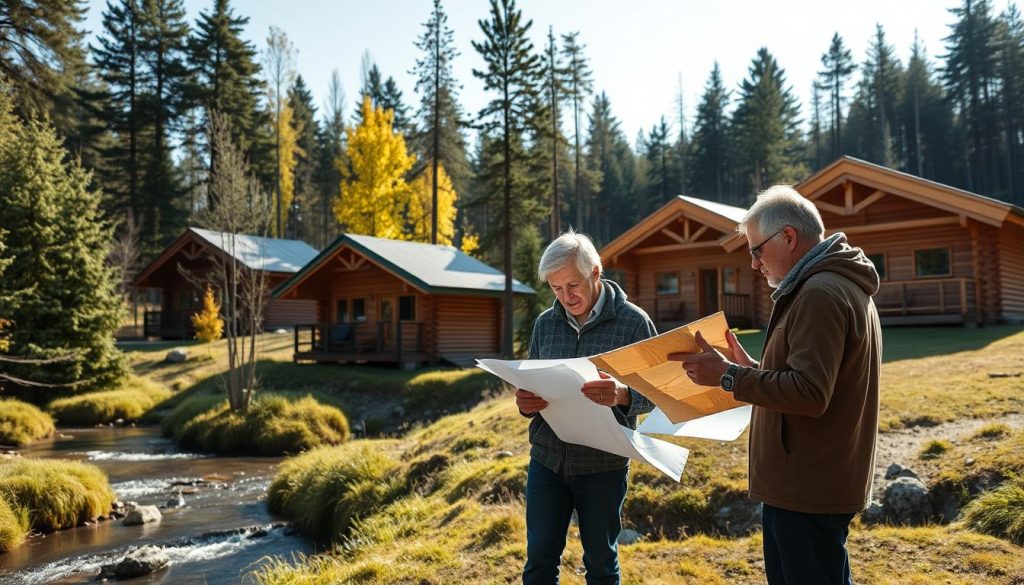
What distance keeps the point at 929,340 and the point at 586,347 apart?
15.1 metres

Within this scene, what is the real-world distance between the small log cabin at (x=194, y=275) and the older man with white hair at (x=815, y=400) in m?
28.8

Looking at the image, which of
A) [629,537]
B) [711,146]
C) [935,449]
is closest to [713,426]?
[629,537]

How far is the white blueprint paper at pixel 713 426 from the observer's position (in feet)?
9.76

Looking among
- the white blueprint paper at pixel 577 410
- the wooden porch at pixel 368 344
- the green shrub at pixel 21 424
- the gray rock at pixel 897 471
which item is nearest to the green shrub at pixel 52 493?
the green shrub at pixel 21 424

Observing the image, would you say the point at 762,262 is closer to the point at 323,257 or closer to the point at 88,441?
the point at 88,441

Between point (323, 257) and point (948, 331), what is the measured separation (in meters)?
17.8

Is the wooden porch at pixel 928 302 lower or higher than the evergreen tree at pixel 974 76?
lower

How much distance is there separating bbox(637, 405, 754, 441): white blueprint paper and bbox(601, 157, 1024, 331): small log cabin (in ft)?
54.7

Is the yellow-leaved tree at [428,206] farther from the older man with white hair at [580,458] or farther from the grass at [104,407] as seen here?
the older man with white hair at [580,458]

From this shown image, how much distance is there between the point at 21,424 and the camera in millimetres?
14586

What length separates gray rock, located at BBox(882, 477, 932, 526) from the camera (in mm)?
5238

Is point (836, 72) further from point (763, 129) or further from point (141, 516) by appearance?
point (141, 516)

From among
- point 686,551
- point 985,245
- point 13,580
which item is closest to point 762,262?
point 686,551

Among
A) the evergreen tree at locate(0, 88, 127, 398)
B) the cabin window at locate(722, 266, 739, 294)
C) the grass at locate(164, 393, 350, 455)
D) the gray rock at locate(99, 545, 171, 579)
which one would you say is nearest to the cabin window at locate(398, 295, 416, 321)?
the grass at locate(164, 393, 350, 455)
